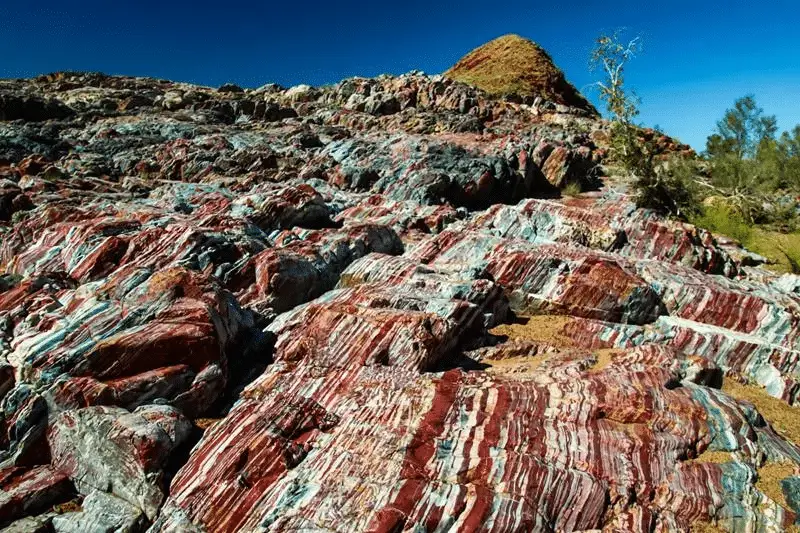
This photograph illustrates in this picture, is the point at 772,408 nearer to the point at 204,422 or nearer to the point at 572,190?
the point at 204,422

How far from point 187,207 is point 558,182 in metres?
23.9

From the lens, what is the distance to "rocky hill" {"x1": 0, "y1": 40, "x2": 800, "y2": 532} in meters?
9.03

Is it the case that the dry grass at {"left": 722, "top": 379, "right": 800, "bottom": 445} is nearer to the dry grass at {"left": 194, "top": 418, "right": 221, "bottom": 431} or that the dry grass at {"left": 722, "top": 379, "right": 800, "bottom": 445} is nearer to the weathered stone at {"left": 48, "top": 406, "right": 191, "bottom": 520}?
the dry grass at {"left": 194, "top": 418, "right": 221, "bottom": 431}

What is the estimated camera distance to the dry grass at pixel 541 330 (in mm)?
15617

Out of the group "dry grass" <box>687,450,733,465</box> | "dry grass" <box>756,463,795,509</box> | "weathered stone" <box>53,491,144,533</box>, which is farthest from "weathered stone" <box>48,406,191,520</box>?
"dry grass" <box>756,463,795,509</box>

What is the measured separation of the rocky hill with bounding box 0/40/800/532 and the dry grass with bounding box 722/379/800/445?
0.28ft

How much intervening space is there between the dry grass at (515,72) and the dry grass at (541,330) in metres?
49.7

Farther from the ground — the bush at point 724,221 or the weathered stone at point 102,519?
the bush at point 724,221

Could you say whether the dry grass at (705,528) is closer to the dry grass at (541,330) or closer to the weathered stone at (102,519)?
the dry grass at (541,330)

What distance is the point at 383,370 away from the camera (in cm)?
1221

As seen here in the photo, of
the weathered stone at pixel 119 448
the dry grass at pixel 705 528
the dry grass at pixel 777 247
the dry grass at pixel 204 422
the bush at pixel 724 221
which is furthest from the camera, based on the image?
the bush at pixel 724 221

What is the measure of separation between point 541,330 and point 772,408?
643cm

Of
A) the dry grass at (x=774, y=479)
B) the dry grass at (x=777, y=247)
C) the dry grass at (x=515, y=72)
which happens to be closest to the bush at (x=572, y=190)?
the dry grass at (x=777, y=247)

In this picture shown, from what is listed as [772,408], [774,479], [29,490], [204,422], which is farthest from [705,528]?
[29,490]
